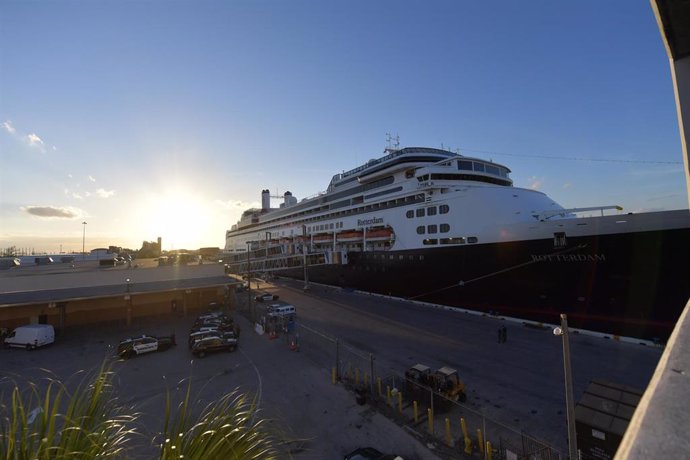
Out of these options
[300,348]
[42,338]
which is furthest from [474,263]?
[42,338]

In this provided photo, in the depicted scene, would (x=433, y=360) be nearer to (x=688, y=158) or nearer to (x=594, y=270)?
(x=594, y=270)

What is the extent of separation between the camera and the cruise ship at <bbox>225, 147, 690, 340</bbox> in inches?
724

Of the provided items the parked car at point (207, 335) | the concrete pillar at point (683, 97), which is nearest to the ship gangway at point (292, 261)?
the parked car at point (207, 335)

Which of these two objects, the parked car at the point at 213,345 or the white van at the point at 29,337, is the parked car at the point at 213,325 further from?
the white van at the point at 29,337

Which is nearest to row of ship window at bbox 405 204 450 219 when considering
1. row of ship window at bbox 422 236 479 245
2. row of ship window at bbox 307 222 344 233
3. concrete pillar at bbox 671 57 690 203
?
row of ship window at bbox 422 236 479 245

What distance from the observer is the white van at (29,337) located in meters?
22.5

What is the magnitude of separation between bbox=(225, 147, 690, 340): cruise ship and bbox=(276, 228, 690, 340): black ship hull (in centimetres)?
6

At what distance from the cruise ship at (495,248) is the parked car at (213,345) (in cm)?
1700

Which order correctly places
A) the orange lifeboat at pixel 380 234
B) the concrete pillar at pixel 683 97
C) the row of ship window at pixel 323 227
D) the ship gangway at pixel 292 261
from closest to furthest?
the concrete pillar at pixel 683 97
the orange lifeboat at pixel 380 234
the ship gangway at pixel 292 261
the row of ship window at pixel 323 227

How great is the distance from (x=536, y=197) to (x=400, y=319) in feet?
50.9

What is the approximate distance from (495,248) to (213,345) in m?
20.5

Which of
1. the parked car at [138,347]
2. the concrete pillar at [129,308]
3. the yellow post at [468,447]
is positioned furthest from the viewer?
the concrete pillar at [129,308]

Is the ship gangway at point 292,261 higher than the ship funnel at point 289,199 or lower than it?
lower

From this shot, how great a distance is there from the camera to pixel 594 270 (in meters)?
19.7
